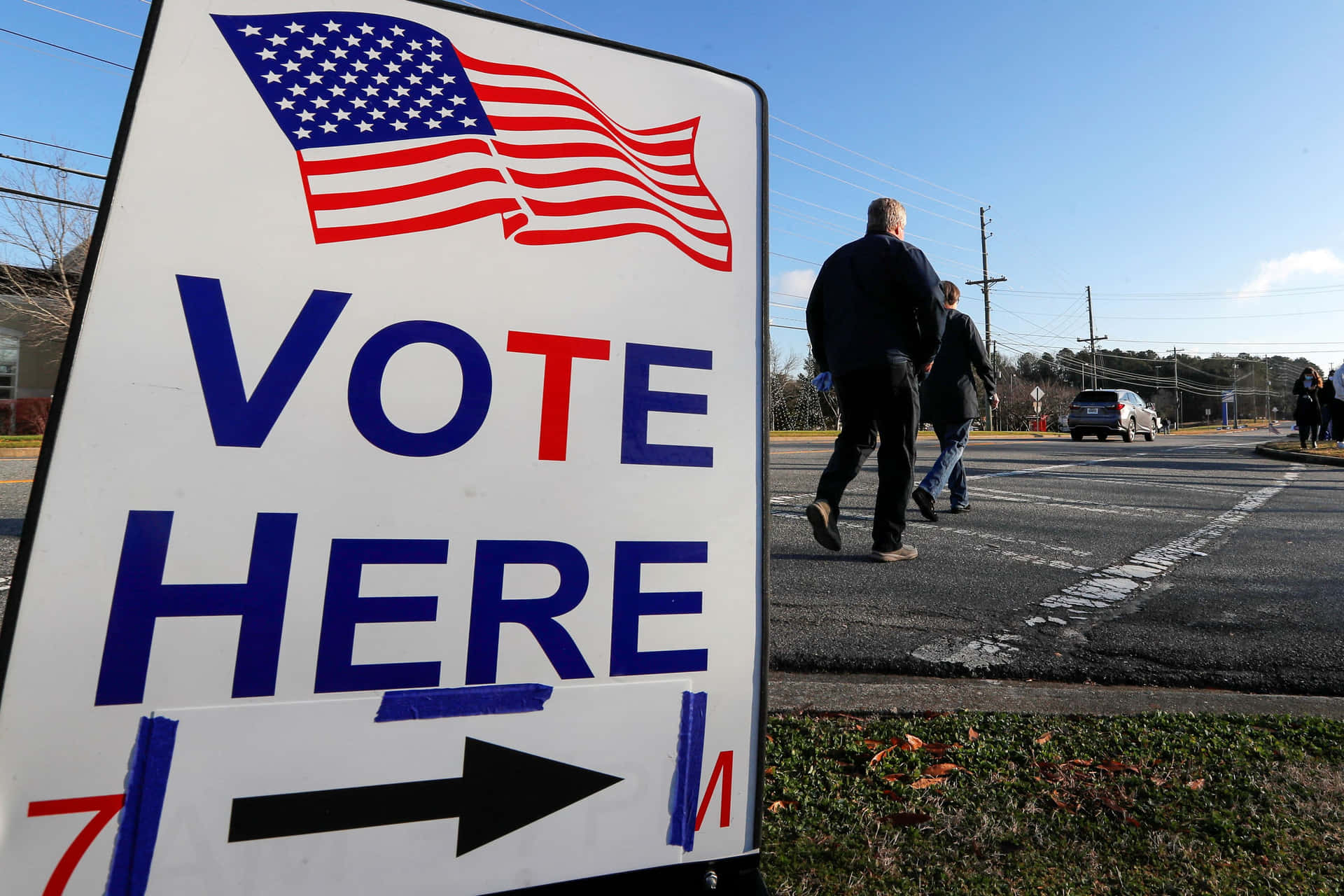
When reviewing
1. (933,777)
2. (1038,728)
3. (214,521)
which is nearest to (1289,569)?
(1038,728)

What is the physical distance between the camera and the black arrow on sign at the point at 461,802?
812 mm

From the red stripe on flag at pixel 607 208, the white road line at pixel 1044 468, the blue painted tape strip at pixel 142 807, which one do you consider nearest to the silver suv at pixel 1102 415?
the white road line at pixel 1044 468

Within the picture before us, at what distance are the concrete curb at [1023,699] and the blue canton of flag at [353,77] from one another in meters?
1.67

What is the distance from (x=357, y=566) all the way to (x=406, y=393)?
8.7 inches

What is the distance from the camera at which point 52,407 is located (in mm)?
769

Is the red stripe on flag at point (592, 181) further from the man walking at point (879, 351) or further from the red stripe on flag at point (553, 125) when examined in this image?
the man walking at point (879, 351)

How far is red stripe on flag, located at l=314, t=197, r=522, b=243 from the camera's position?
3.01 feet

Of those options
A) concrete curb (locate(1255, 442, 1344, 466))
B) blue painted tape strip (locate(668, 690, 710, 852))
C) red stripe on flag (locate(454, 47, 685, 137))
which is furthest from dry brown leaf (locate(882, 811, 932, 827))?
concrete curb (locate(1255, 442, 1344, 466))

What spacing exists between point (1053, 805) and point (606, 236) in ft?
4.87

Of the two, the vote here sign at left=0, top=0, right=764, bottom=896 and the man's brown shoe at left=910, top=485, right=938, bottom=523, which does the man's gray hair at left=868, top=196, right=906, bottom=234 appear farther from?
the vote here sign at left=0, top=0, right=764, bottom=896

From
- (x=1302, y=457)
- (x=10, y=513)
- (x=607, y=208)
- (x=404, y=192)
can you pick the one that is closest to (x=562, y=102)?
(x=607, y=208)

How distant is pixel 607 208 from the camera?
1.06 metres

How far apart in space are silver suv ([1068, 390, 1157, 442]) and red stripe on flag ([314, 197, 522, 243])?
25.1m

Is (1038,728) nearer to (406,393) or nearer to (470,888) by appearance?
(470,888)
